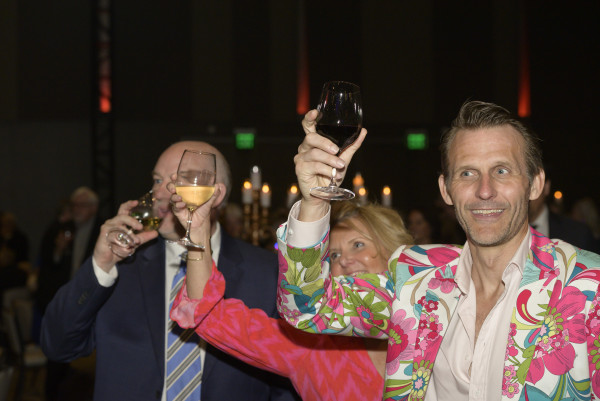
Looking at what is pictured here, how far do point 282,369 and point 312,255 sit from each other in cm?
55

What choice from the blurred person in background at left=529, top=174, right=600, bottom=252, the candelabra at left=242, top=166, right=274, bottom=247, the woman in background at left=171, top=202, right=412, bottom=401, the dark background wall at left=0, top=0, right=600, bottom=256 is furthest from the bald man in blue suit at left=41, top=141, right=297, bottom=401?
the dark background wall at left=0, top=0, right=600, bottom=256

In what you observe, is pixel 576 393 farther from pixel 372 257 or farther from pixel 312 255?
pixel 372 257

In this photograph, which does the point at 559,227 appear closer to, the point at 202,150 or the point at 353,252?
the point at 353,252

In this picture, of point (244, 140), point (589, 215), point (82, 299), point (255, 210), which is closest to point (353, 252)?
point (82, 299)

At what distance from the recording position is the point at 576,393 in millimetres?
1363

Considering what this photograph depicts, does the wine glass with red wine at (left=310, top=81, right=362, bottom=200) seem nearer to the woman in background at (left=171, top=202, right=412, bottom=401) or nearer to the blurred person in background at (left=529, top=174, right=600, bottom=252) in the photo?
the woman in background at (left=171, top=202, right=412, bottom=401)

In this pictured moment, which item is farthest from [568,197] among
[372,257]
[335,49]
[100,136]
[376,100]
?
[372,257]

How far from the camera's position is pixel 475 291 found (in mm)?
1643

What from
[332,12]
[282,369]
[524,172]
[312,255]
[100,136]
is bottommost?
[282,369]

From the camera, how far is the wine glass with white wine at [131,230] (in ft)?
6.66

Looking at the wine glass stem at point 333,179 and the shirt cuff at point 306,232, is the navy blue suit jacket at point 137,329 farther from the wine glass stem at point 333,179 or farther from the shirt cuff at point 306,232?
the wine glass stem at point 333,179

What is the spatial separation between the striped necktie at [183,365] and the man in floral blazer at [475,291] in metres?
0.66

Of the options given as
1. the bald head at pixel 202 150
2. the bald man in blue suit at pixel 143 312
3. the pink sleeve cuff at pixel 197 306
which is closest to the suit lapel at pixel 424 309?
the pink sleeve cuff at pixel 197 306

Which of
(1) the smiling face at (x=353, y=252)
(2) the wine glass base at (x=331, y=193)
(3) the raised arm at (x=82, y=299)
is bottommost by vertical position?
(3) the raised arm at (x=82, y=299)
